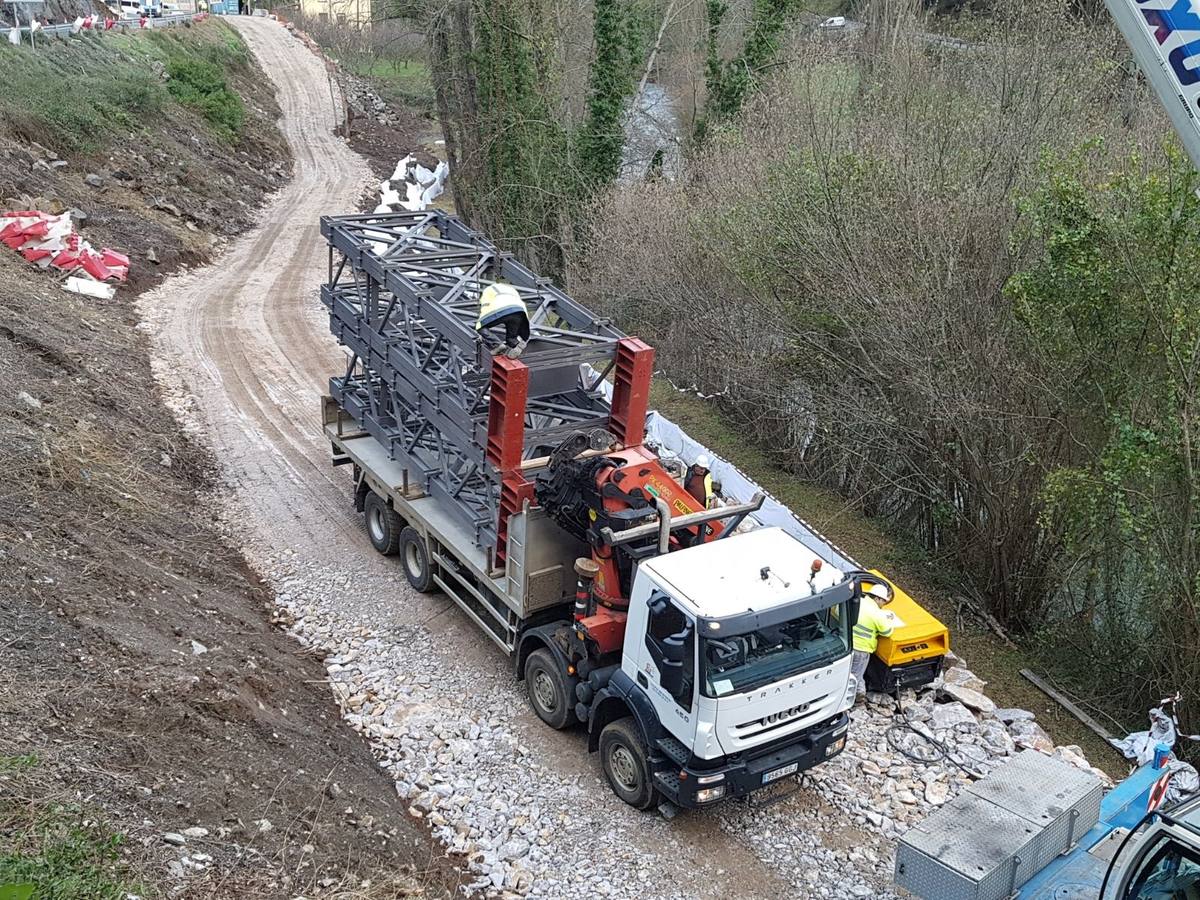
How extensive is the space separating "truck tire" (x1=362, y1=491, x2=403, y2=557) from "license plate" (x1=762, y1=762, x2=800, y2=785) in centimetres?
612

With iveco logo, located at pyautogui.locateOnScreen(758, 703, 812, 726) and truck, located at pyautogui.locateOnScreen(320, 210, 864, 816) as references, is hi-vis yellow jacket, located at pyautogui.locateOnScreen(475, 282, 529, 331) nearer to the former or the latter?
truck, located at pyautogui.locateOnScreen(320, 210, 864, 816)

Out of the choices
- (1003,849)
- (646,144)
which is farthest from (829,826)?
(646,144)

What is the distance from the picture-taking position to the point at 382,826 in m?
8.63

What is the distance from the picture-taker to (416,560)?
40.9ft

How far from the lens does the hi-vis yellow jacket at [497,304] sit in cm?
1053

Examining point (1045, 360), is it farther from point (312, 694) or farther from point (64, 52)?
point (64, 52)

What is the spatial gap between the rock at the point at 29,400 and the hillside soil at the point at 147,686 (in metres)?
0.05

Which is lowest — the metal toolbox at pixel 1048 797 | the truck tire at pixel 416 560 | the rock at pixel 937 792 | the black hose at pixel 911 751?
the rock at pixel 937 792

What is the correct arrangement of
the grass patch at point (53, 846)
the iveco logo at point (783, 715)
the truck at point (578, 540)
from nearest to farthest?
the grass patch at point (53, 846) → the truck at point (578, 540) → the iveco logo at point (783, 715)

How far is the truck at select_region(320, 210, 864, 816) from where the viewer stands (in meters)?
8.39

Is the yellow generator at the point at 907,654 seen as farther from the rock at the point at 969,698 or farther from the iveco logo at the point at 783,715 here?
the iveco logo at the point at 783,715

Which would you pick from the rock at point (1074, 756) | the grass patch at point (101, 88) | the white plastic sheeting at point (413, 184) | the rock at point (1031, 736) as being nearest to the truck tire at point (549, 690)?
the rock at point (1031, 736)

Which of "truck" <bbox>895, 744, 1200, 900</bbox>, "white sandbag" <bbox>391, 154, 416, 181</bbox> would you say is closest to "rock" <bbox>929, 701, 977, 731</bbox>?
"truck" <bbox>895, 744, 1200, 900</bbox>

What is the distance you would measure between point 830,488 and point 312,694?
9.37 meters
